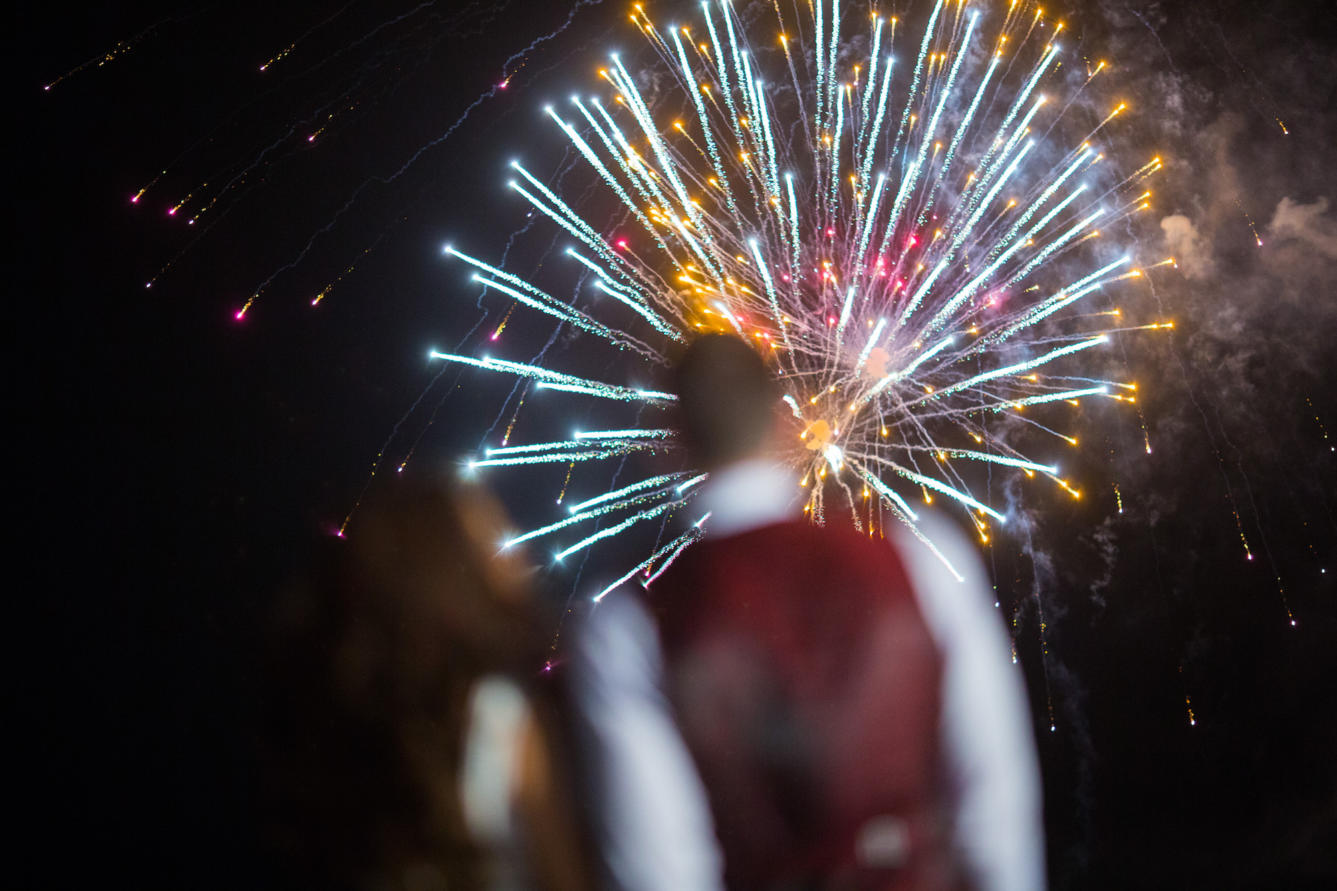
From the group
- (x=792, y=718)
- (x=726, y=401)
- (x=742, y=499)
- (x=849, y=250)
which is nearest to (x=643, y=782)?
(x=792, y=718)

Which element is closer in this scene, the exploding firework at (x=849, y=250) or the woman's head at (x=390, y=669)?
the woman's head at (x=390, y=669)

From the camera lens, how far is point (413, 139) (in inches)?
93.3

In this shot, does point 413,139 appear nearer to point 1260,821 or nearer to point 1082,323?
point 1082,323

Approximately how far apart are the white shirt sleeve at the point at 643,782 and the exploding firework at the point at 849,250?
26.0 inches

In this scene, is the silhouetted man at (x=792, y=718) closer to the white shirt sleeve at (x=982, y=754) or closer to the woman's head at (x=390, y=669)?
the white shirt sleeve at (x=982, y=754)

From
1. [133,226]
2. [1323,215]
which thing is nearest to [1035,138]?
[1323,215]

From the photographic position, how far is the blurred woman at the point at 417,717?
220 cm

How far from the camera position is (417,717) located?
2.36 metres

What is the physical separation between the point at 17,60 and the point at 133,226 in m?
0.51

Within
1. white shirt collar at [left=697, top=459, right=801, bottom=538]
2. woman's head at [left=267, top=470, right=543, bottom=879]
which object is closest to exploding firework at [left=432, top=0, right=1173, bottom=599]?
woman's head at [left=267, top=470, right=543, bottom=879]

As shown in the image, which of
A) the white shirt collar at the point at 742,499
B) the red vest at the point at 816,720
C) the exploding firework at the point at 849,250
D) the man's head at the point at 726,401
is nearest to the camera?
the red vest at the point at 816,720

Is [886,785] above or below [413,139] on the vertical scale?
below

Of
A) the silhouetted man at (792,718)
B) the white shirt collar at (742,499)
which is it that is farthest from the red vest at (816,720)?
the white shirt collar at (742,499)

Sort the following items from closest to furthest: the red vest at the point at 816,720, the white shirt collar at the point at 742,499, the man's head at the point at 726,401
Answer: the red vest at the point at 816,720 → the man's head at the point at 726,401 → the white shirt collar at the point at 742,499
